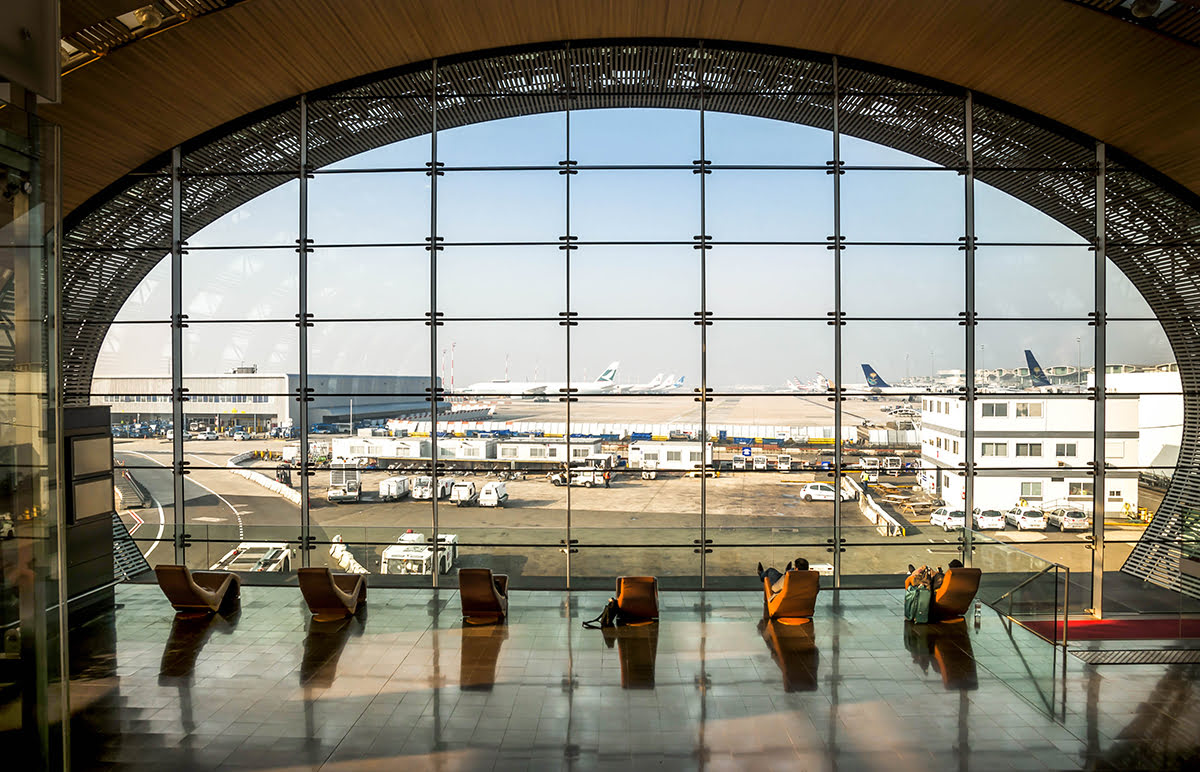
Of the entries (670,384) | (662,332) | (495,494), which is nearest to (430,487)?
(495,494)

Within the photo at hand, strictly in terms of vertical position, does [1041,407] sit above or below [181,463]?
above

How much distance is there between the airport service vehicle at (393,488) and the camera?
10344mm

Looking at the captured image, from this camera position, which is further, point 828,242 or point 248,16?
point 828,242

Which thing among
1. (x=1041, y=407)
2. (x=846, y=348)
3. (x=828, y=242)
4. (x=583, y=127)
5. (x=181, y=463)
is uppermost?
(x=583, y=127)

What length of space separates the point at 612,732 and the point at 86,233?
1010cm

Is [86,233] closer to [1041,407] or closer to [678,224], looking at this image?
[678,224]

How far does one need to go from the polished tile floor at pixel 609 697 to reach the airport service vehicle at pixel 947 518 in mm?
2400

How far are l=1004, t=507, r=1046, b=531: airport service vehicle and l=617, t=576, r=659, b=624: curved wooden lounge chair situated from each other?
5588 mm

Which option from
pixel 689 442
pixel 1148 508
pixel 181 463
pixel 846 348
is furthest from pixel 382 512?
pixel 1148 508

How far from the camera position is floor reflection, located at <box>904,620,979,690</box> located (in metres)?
6.53

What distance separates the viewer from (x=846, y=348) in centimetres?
1007

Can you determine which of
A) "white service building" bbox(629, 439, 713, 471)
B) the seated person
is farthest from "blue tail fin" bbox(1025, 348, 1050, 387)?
"white service building" bbox(629, 439, 713, 471)

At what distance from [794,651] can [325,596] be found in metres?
5.00

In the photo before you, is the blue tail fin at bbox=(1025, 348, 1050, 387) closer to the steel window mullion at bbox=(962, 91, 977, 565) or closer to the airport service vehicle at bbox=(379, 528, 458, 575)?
the steel window mullion at bbox=(962, 91, 977, 565)
